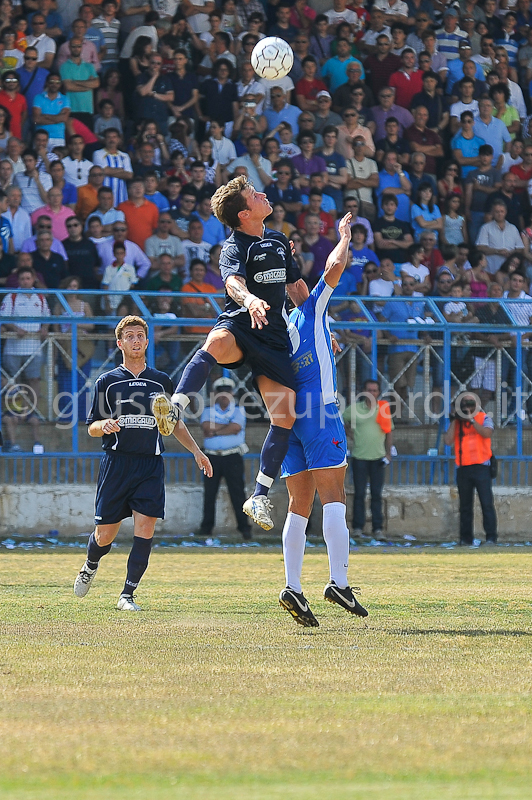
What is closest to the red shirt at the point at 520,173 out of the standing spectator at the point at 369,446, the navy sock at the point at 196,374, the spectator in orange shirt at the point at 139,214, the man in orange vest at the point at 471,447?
the man in orange vest at the point at 471,447

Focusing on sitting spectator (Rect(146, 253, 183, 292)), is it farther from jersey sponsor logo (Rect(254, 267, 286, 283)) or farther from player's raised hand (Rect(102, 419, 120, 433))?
jersey sponsor logo (Rect(254, 267, 286, 283))

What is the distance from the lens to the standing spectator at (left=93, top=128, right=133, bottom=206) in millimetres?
16750

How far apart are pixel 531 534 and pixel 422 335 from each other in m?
3.29

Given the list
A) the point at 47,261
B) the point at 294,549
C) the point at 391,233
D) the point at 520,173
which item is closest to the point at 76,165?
the point at 47,261

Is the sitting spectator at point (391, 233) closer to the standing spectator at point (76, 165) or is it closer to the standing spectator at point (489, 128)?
the standing spectator at point (489, 128)

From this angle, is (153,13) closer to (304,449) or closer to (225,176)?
(225,176)

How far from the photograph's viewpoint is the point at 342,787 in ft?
10.7

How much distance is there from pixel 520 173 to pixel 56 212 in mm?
7945

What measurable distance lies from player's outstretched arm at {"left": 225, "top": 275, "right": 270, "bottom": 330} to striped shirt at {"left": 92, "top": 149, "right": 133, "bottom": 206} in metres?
10.0

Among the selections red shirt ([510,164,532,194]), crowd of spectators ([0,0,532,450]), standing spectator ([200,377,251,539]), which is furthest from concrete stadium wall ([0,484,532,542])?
red shirt ([510,164,532,194])

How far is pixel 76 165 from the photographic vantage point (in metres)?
16.6

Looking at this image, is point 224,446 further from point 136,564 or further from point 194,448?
point 194,448

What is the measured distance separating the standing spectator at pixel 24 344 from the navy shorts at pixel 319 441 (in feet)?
27.1

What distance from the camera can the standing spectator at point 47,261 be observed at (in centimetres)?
1543
